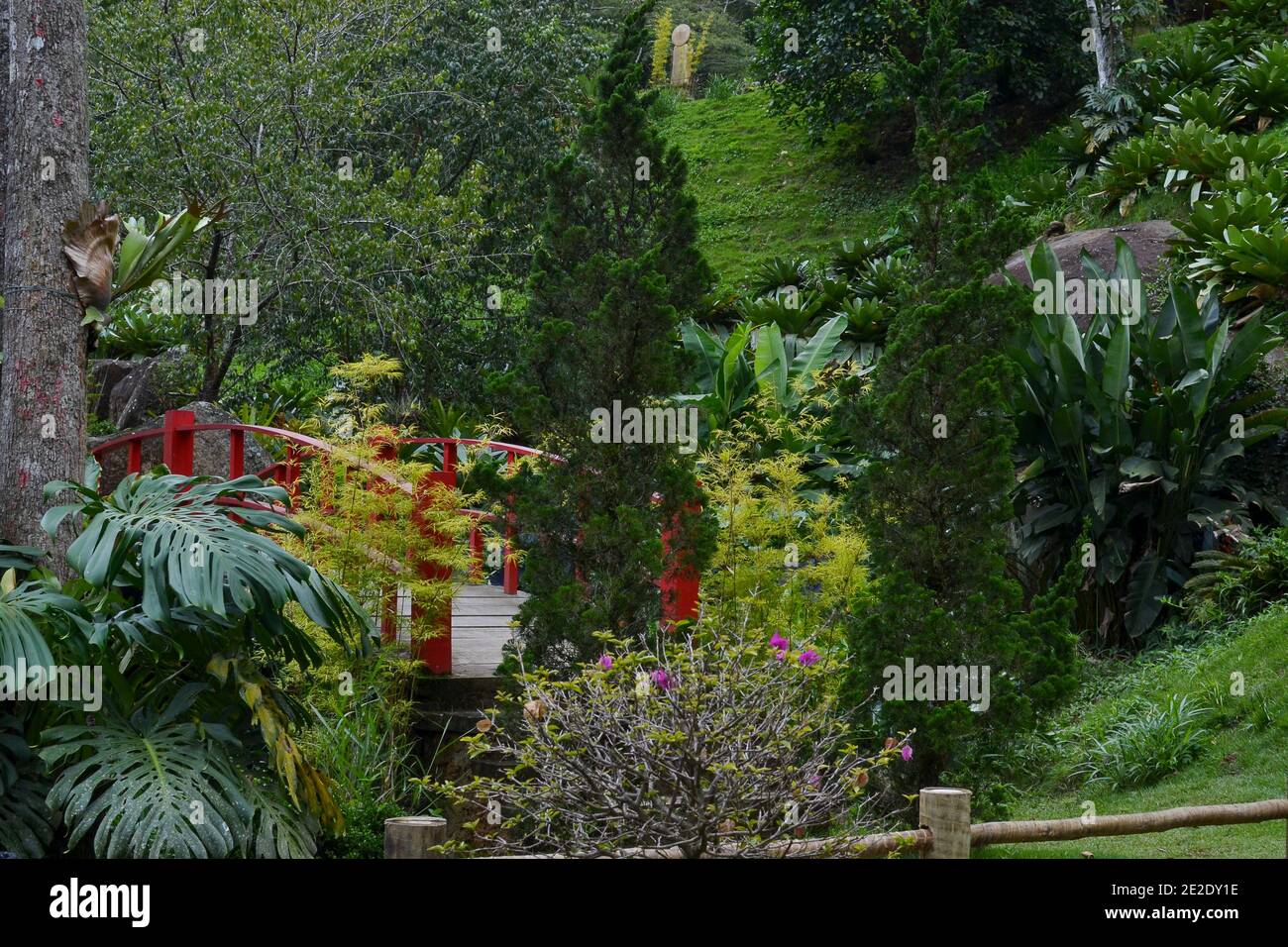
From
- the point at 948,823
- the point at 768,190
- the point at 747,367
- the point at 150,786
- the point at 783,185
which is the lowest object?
the point at 948,823

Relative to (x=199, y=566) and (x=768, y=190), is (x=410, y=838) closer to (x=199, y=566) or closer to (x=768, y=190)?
(x=199, y=566)

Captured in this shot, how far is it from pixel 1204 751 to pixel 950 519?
2294mm

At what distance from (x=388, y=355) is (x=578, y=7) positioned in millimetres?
6164

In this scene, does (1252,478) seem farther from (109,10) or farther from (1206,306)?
(109,10)

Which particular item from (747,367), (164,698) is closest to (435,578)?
(164,698)

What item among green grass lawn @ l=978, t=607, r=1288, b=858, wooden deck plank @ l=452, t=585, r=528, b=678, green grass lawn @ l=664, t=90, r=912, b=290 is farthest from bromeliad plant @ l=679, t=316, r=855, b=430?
green grass lawn @ l=664, t=90, r=912, b=290

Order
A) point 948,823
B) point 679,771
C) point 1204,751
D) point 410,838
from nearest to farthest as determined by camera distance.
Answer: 1. point 410,838
2. point 679,771
3. point 948,823
4. point 1204,751

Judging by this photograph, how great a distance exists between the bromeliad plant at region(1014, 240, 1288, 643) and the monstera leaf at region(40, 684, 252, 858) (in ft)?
19.7

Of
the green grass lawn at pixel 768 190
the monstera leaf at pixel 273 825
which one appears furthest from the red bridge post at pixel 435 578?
the green grass lawn at pixel 768 190

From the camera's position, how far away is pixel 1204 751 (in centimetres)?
685

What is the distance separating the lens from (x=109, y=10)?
12.5m

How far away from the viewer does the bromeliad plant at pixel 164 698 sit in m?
4.80

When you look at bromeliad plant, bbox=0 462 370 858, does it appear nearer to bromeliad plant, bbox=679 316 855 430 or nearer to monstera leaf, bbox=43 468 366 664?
monstera leaf, bbox=43 468 366 664
